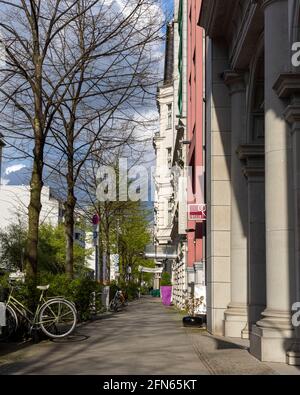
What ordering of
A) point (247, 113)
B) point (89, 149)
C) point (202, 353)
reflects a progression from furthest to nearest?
point (89, 149) → point (247, 113) → point (202, 353)

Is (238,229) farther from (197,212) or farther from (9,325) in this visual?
(197,212)

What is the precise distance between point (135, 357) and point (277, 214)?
10.5 feet

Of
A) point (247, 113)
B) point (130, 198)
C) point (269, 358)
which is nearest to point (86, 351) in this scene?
point (269, 358)

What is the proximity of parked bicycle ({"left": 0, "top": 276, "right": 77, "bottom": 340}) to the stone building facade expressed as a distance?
368 centimetres

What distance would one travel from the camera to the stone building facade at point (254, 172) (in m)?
9.61

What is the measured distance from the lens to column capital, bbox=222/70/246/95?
48.3ft

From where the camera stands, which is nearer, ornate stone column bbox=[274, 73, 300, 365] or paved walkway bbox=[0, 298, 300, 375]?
paved walkway bbox=[0, 298, 300, 375]

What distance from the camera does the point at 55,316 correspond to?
12.4m

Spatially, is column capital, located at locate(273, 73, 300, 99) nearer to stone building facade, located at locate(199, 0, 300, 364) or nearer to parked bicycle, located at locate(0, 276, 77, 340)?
stone building facade, located at locate(199, 0, 300, 364)

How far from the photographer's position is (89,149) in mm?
21875

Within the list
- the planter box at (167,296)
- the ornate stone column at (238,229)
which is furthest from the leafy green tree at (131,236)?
the ornate stone column at (238,229)

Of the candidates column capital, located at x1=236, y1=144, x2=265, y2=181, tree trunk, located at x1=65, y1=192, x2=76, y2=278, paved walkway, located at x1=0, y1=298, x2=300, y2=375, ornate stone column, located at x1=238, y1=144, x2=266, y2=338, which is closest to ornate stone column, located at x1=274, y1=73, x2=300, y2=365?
paved walkway, located at x1=0, y1=298, x2=300, y2=375

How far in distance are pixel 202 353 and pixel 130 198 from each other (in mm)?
27152
